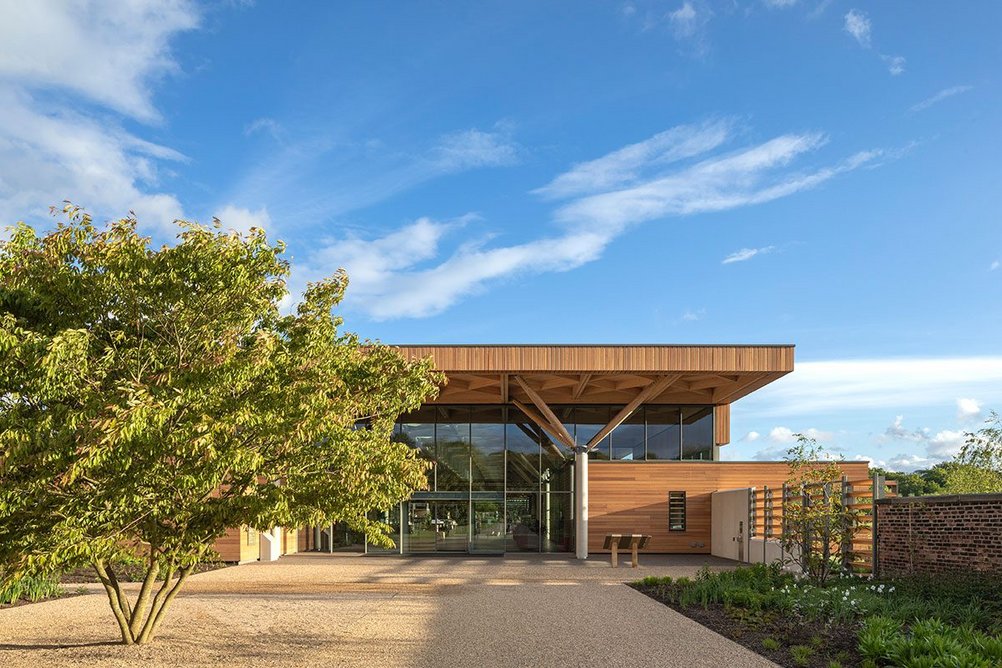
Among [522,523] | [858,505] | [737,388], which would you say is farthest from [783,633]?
[522,523]

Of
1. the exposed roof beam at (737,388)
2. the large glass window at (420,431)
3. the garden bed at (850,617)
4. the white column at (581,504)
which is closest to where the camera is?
the garden bed at (850,617)

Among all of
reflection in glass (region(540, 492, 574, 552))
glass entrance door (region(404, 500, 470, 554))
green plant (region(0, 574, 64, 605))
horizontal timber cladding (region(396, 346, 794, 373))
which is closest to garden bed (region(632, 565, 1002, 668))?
horizontal timber cladding (region(396, 346, 794, 373))

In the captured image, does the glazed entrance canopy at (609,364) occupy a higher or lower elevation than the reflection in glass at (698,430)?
higher

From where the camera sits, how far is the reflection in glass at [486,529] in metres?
27.9

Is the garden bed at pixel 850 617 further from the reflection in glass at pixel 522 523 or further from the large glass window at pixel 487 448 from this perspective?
the large glass window at pixel 487 448

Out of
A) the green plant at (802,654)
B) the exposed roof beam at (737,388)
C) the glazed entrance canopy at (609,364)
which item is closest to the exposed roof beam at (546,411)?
the glazed entrance canopy at (609,364)

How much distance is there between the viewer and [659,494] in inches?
1049

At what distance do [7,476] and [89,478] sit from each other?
0.86m

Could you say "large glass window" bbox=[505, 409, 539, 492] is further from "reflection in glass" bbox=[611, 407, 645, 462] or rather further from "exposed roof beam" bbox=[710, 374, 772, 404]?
"exposed roof beam" bbox=[710, 374, 772, 404]

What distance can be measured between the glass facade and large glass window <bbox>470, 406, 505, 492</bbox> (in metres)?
0.03

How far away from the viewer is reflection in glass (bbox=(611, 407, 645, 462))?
29281 mm

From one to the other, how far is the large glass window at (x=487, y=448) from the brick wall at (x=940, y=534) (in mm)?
13419

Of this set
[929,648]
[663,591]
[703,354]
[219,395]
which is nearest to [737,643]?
[929,648]

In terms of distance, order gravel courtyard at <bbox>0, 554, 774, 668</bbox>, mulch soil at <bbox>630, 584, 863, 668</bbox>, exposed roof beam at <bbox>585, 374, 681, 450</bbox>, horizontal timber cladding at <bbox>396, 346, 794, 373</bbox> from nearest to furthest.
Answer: mulch soil at <bbox>630, 584, 863, 668</bbox> < gravel courtyard at <bbox>0, 554, 774, 668</bbox> < horizontal timber cladding at <bbox>396, 346, 794, 373</bbox> < exposed roof beam at <bbox>585, 374, 681, 450</bbox>
